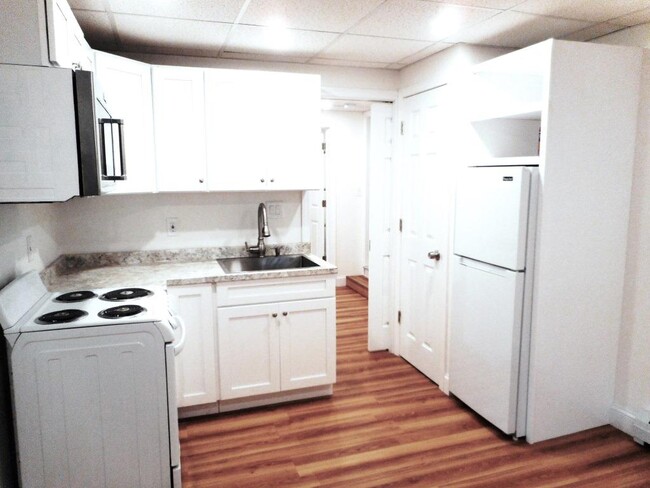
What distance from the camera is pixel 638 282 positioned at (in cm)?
265

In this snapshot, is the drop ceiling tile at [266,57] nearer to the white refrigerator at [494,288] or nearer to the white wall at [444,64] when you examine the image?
the white wall at [444,64]

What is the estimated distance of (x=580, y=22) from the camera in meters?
2.60

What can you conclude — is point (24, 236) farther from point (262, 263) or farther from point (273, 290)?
point (262, 263)

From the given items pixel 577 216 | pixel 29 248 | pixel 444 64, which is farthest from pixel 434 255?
pixel 29 248

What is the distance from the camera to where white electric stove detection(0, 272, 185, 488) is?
1902 millimetres

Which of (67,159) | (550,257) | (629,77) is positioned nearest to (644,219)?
(550,257)

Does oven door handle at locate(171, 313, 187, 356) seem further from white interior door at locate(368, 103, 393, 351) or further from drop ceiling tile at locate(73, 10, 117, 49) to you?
white interior door at locate(368, 103, 393, 351)

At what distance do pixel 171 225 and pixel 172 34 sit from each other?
121 centimetres

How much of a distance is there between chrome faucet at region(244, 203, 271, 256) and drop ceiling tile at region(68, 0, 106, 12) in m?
1.50

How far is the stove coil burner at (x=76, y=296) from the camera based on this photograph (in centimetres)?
231

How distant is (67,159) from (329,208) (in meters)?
4.50

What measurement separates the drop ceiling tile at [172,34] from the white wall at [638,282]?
7.21 ft

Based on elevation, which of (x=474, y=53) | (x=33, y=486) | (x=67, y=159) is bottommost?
(x=33, y=486)

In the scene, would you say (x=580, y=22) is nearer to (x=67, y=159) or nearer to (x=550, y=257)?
(x=550, y=257)
